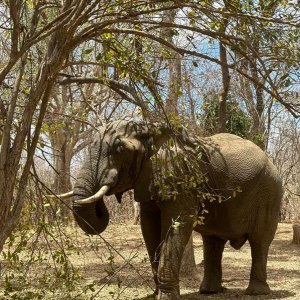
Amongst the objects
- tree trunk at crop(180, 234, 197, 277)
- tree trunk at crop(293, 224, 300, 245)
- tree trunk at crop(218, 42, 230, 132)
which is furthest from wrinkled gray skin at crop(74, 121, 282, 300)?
tree trunk at crop(293, 224, 300, 245)

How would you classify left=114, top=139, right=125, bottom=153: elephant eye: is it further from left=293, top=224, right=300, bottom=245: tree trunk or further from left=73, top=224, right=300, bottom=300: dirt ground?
left=293, top=224, right=300, bottom=245: tree trunk

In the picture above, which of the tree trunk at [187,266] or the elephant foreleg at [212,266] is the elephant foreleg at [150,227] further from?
→ the tree trunk at [187,266]

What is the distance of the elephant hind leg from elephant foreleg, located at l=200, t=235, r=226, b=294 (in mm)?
442

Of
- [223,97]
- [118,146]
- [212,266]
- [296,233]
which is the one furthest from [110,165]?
[296,233]

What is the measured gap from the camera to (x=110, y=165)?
7609mm

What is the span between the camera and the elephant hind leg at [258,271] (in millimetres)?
8633

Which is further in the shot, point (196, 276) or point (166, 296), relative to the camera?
point (196, 276)

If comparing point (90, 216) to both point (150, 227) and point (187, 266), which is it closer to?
point (150, 227)

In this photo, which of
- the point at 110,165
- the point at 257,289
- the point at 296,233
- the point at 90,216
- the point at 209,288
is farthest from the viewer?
the point at 296,233

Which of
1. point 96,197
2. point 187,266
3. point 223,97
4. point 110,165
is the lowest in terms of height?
point 187,266

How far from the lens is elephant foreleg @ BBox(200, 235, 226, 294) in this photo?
29.1 feet

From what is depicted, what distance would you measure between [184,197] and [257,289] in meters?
1.83

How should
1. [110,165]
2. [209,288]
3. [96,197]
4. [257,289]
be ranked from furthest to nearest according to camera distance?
1. [209,288]
2. [257,289]
3. [110,165]
4. [96,197]

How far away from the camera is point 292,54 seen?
547cm
